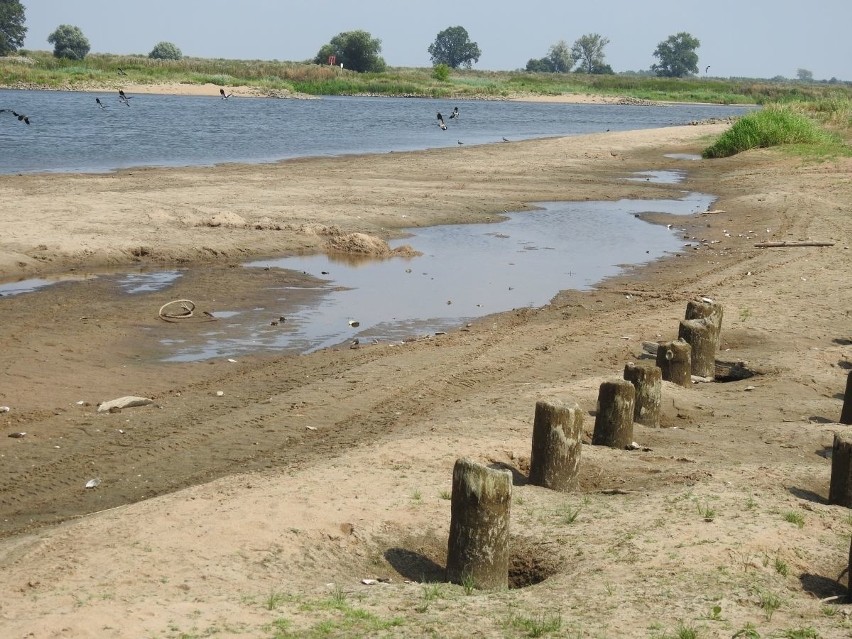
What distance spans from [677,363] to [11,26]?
4408 inches

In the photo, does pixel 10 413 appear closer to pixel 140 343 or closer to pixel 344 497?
pixel 140 343

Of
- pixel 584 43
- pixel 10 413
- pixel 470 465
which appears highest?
pixel 584 43


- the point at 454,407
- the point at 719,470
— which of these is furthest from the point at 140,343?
the point at 719,470

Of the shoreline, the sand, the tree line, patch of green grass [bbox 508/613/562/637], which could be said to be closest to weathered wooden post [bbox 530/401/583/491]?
the sand

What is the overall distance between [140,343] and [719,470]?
6.68 metres

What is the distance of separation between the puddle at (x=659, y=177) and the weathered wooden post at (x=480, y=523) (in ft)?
80.8

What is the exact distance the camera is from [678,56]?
553 feet

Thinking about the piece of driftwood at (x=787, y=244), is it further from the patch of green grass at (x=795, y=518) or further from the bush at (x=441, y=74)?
the bush at (x=441, y=74)

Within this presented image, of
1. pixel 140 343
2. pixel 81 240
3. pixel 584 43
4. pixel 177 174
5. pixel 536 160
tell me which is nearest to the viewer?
pixel 140 343

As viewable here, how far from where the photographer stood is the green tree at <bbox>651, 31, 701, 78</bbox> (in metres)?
167

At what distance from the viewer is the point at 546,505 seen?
21.8 feet

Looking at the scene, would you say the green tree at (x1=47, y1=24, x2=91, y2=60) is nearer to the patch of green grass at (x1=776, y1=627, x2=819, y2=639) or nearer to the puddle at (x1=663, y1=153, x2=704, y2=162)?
the puddle at (x1=663, y1=153, x2=704, y2=162)

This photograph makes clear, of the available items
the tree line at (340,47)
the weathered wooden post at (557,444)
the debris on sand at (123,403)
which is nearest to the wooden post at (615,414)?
the weathered wooden post at (557,444)

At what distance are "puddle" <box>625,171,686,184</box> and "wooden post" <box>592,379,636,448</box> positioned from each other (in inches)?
877
